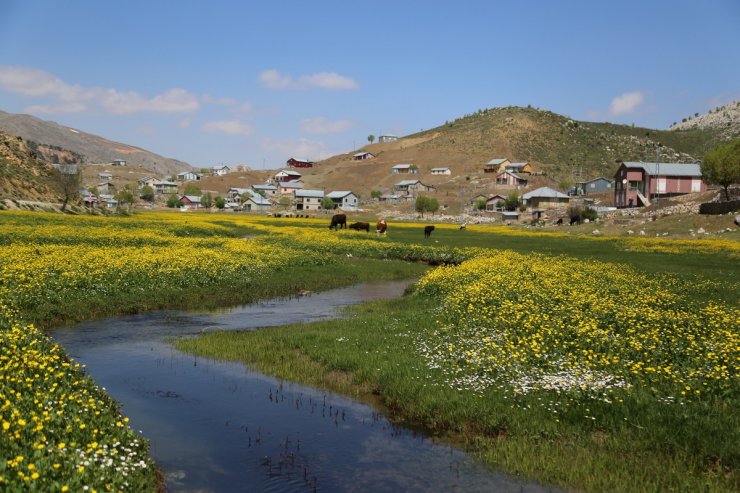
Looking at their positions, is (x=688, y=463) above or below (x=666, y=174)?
below

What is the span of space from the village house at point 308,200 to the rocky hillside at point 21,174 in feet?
311

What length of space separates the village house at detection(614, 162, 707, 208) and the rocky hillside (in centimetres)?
10967

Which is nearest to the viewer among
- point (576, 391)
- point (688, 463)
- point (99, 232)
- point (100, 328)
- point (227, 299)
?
point (688, 463)

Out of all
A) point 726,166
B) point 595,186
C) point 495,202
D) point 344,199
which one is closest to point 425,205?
point 495,202

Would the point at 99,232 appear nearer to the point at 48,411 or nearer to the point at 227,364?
the point at 227,364

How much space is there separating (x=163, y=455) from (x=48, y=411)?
7.69 feet

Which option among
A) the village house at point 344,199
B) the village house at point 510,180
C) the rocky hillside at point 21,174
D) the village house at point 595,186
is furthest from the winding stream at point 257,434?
the village house at point 510,180

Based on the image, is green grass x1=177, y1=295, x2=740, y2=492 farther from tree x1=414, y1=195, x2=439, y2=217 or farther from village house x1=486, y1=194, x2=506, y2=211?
village house x1=486, y1=194, x2=506, y2=211

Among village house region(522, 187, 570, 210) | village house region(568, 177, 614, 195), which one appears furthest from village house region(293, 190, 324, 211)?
village house region(568, 177, 614, 195)

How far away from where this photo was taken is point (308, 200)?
193 metres

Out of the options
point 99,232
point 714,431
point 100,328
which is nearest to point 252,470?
point 714,431

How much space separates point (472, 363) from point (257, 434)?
6053 millimetres

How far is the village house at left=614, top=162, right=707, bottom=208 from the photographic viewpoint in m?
118

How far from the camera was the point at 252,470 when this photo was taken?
1039cm
